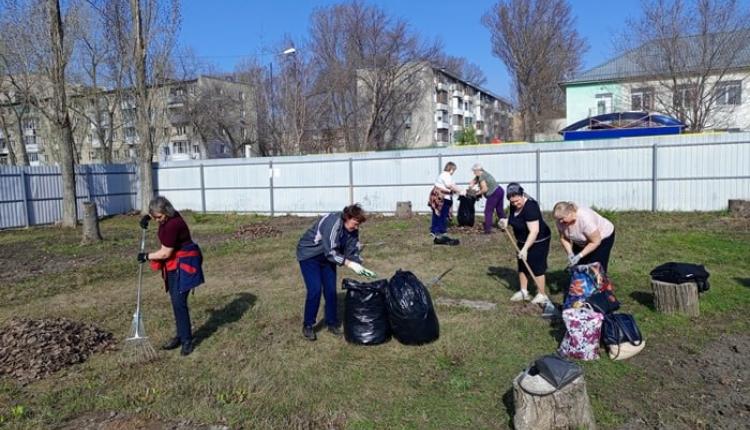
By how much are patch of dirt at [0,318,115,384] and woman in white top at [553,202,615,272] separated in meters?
4.91

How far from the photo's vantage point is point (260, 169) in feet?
64.1

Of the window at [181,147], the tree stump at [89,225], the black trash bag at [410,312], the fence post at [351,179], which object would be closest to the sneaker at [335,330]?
the black trash bag at [410,312]

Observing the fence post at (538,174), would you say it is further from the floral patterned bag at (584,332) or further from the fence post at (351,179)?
the floral patterned bag at (584,332)

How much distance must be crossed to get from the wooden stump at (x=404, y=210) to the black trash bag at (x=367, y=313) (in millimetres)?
11221

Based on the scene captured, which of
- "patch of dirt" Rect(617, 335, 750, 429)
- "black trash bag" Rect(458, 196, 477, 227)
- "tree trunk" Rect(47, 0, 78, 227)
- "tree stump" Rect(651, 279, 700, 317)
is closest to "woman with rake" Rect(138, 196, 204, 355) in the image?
"patch of dirt" Rect(617, 335, 750, 429)

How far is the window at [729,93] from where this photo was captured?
963 inches

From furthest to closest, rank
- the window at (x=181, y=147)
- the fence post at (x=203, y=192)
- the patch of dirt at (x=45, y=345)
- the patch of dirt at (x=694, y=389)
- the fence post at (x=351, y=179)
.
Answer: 1. the window at (x=181, y=147)
2. the fence post at (x=203, y=192)
3. the fence post at (x=351, y=179)
4. the patch of dirt at (x=45, y=345)
5. the patch of dirt at (x=694, y=389)

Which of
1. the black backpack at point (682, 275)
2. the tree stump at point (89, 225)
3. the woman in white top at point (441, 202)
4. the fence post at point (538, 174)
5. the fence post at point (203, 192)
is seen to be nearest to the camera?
the black backpack at point (682, 275)

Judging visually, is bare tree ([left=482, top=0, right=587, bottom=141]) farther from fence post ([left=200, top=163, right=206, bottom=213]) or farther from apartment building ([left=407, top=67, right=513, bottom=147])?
fence post ([left=200, top=163, right=206, bottom=213])

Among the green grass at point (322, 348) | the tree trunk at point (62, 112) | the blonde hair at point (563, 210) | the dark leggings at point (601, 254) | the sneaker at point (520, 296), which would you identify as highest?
the tree trunk at point (62, 112)

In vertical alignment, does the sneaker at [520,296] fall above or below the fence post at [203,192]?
below

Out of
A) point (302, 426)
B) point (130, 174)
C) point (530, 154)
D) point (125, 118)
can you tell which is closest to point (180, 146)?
point (125, 118)

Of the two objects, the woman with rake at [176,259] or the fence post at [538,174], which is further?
the fence post at [538,174]

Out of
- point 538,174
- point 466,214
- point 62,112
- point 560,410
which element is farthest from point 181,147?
point 560,410
